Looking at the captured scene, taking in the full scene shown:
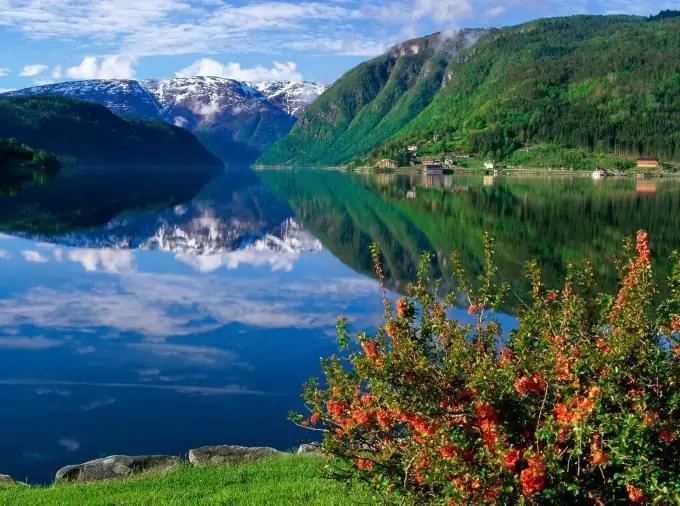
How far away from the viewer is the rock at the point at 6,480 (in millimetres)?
15162

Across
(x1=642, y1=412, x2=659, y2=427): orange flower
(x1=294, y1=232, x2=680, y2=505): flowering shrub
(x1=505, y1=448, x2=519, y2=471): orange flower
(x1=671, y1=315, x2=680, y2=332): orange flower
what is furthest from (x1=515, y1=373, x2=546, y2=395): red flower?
(x1=671, y1=315, x2=680, y2=332): orange flower

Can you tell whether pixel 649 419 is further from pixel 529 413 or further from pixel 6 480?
pixel 6 480

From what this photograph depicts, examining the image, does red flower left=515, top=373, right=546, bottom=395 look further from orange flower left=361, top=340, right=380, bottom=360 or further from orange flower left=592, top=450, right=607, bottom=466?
orange flower left=361, top=340, right=380, bottom=360

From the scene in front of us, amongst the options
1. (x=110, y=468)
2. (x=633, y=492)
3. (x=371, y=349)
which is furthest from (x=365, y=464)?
(x=110, y=468)

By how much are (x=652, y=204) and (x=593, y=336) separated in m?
97.5

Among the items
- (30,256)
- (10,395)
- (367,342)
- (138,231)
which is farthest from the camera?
(138,231)

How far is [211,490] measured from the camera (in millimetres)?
13758

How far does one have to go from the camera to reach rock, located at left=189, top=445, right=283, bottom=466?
1695cm

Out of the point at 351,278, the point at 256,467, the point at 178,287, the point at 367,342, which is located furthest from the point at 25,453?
the point at 351,278

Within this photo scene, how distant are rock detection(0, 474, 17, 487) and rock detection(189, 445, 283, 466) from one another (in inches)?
152

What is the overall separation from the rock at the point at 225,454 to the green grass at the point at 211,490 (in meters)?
0.80

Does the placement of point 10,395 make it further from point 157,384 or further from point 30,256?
point 30,256

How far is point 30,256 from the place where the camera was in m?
51.9

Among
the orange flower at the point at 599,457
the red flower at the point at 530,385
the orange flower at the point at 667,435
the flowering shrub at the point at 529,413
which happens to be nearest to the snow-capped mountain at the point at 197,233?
the flowering shrub at the point at 529,413
